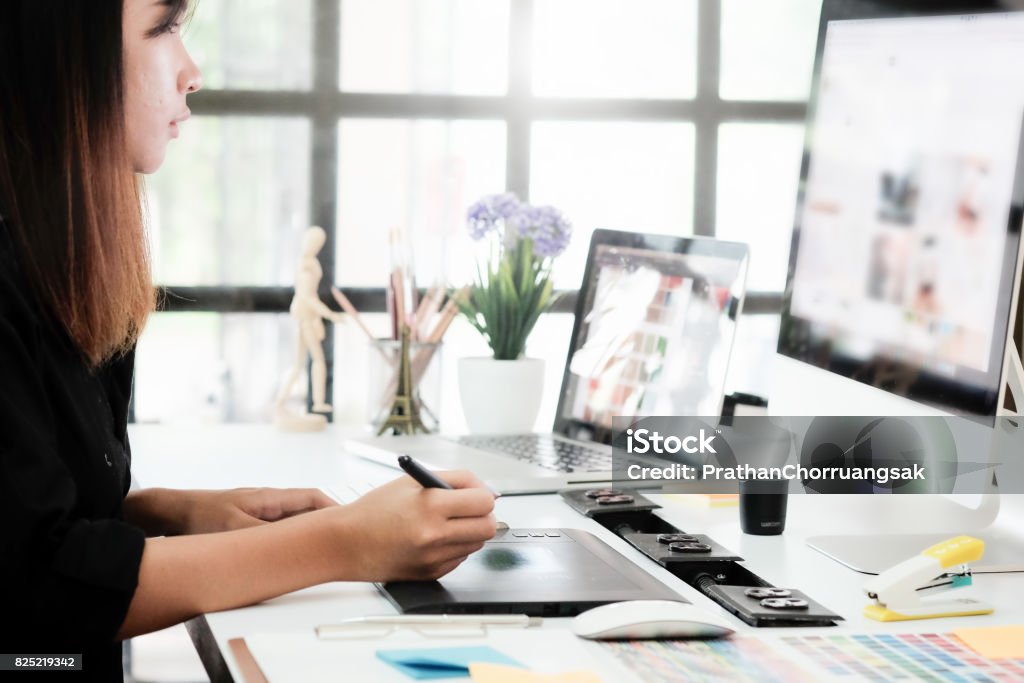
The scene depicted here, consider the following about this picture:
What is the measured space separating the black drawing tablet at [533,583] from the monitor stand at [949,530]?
0.74ft

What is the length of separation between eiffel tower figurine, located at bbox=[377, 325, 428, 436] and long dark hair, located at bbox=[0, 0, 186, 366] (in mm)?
815

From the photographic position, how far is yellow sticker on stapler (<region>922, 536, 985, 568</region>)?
3.09 feet

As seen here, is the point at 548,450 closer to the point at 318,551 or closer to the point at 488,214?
the point at 488,214

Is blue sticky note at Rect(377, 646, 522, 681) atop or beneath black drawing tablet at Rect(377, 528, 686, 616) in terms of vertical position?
atop

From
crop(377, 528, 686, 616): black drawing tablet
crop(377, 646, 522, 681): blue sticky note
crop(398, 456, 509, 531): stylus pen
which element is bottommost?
crop(377, 528, 686, 616): black drawing tablet

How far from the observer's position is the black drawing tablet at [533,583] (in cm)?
89

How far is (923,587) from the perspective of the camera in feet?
3.06

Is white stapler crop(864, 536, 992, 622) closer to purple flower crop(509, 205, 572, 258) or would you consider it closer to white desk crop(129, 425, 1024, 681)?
white desk crop(129, 425, 1024, 681)

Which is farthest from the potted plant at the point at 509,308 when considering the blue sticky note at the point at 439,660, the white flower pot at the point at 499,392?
the blue sticky note at the point at 439,660

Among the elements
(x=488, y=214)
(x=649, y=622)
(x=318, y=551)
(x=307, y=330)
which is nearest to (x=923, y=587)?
(x=649, y=622)

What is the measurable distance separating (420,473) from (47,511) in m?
0.27

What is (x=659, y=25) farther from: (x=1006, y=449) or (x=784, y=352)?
(x=1006, y=449)

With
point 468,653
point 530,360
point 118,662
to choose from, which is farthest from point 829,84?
point 118,662

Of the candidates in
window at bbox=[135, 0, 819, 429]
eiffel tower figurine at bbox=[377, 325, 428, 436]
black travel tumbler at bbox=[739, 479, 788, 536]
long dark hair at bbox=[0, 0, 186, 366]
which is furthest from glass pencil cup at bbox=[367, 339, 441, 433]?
long dark hair at bbox=[0, 0, 186, 366]
